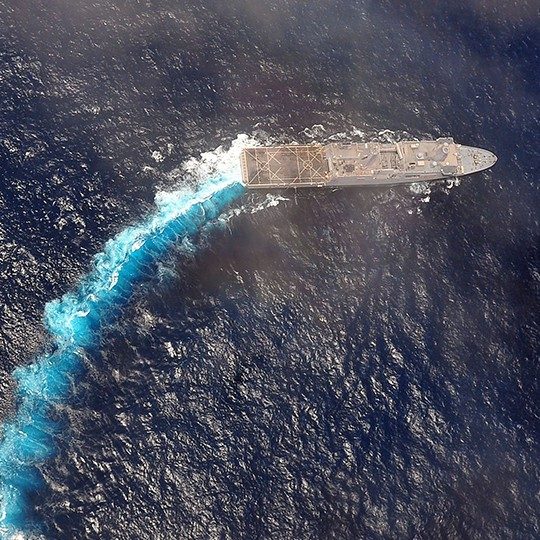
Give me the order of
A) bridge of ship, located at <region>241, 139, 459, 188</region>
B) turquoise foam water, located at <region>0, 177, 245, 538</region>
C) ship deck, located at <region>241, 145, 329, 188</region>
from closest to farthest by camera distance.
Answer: turquoise foam water, located at <region>0, 177, 245, 538</region> < ship deck, located at <region>241, 145, 329, 188</region> < bridge of ship, located at <region>241, 139, 459, 188</region>

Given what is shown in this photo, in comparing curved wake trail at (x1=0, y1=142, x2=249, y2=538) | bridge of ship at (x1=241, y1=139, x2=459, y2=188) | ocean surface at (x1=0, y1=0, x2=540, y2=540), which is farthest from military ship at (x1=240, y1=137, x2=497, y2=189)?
curved wake trail at (x1=0, y1=142, x2=249, y2=538)

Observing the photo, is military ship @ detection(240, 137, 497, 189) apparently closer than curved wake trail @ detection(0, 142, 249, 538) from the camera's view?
No

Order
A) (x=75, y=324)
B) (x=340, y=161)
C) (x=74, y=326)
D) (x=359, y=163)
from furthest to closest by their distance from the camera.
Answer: (x=359, y=163)
(x=340, y=161)
(x=75, y=324)
(x=74, y=326)

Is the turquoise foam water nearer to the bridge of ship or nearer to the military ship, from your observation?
the bridge of ship

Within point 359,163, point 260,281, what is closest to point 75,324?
point 260,281

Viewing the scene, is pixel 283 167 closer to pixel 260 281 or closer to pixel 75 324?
pixel 260 281

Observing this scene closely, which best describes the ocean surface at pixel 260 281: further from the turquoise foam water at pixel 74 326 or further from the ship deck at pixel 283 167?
the ship deck at pixel 283 167

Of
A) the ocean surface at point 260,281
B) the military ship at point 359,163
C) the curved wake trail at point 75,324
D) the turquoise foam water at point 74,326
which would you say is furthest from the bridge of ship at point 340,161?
the turquoise foam water at point 74,326
